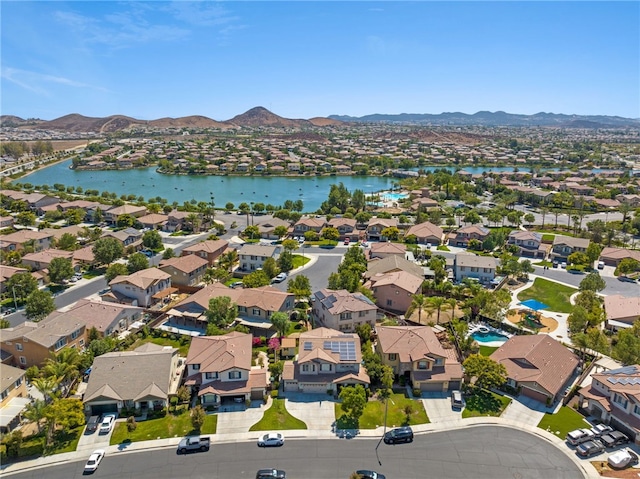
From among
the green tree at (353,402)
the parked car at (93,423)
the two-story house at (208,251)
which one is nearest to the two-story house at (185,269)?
the two-story house at (208,251)

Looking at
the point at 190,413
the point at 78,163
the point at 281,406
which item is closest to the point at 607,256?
the point at 281,406

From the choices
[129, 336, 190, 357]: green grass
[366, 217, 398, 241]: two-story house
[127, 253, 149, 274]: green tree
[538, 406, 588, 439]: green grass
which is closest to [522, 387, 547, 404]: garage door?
[538, 406, 588, 439]: green grass

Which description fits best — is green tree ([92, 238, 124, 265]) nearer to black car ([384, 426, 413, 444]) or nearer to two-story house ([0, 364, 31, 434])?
two-story house ([0, 364, 31, 434])

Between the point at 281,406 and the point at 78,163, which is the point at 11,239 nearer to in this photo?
the point at 281,406

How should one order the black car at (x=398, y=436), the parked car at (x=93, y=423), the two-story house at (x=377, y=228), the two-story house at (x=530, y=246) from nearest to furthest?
the black car at (x=398, y=436) < the parked car at (x=93, y=423) < the two-story house at (x=530, y=246) < the two-story house at (x=377, y=228)

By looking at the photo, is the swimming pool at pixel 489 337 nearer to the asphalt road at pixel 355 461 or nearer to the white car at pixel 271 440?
the asphalt road at pixel 355 461

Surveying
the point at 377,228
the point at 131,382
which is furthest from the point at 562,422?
the point at 377,228

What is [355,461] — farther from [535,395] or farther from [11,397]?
[11,397]
